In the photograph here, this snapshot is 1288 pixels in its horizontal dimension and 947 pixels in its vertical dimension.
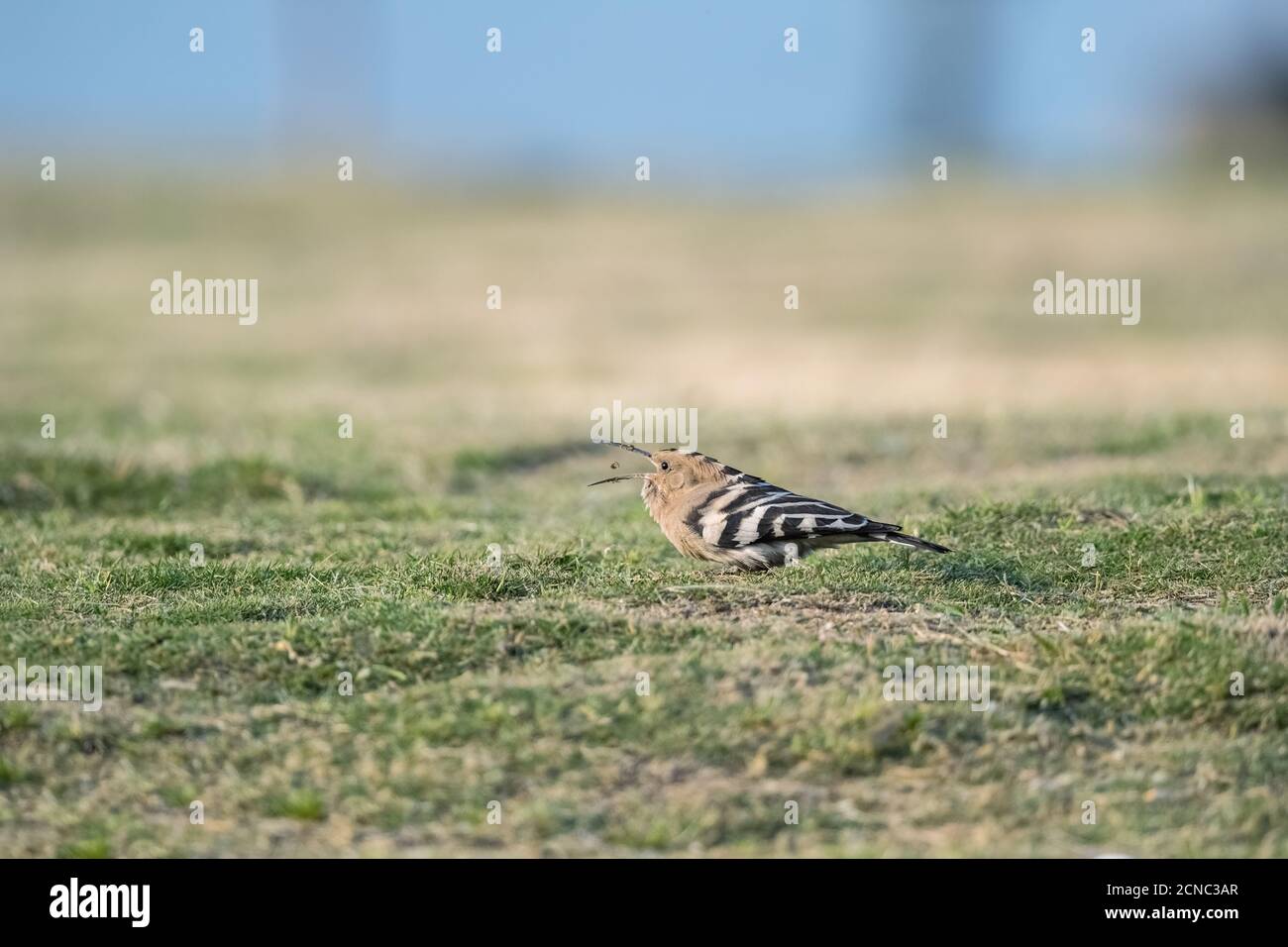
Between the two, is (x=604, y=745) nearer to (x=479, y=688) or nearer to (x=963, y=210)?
(x=479, y=688)

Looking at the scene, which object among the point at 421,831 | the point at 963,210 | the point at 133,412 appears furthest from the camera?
the point at 963,210

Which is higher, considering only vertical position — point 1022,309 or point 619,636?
point 1022,309

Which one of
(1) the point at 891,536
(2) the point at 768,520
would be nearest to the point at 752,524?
(2) the point at 768,520

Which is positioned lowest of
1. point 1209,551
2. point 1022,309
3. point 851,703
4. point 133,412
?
point 851,703

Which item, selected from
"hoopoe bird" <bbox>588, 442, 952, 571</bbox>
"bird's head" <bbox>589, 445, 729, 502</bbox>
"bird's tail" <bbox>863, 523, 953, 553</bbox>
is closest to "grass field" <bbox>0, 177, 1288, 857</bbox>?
"hoopoe bird" <bbox>588, 442, 952, 571</bbox>

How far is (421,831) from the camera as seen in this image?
6.00 m

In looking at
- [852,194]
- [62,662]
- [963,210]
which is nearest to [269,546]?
[62,662]

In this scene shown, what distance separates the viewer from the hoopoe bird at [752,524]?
779cm

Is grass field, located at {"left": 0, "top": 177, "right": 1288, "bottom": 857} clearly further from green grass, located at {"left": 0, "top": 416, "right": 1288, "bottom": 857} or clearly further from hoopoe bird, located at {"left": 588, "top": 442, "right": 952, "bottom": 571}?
hoopoe bird, located at {"left": 588, "top": 442, "right": 952, "bottom": 571}

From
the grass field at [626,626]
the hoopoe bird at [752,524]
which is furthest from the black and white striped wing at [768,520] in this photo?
the grass field at [626,626]

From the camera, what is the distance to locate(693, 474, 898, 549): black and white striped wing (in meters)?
7.80

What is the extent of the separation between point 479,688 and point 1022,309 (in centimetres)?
1917

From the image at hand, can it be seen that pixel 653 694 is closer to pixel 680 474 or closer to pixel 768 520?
pixel 768 520

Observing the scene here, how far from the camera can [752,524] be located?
7.91 metres
